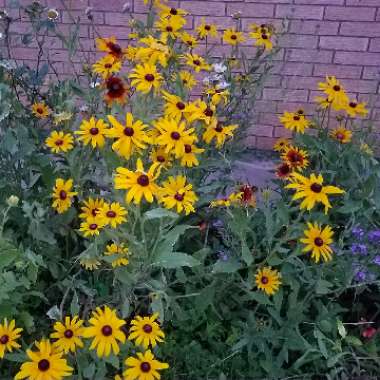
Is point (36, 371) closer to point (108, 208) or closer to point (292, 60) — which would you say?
point (108, 208)

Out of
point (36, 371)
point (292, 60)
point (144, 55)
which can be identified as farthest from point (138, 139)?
point (292, 60)

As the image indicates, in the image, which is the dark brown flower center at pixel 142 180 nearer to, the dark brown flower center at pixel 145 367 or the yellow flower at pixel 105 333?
the yellow flower at pixel 105 333

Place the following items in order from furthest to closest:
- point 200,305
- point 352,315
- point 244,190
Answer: point 352,315
point 200,305
point 244,190

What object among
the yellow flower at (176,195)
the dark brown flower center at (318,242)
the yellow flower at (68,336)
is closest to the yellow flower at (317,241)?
the dark brown flower center at (318,242)

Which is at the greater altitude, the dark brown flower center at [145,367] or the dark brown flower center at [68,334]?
the dark brown flower center at [68,334]

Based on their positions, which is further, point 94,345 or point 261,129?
point 261,129

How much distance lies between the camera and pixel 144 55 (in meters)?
1.66

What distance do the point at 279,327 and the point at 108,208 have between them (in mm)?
822

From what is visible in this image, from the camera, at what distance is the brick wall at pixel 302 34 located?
3.25m

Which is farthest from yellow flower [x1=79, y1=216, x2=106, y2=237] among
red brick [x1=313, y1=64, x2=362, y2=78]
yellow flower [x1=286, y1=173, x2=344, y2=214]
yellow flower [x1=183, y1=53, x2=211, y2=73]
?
red brick [x1=313, y1=64, x2=362, y2=78]

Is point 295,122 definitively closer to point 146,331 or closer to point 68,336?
point 146,331

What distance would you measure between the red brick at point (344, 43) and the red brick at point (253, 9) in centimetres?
38

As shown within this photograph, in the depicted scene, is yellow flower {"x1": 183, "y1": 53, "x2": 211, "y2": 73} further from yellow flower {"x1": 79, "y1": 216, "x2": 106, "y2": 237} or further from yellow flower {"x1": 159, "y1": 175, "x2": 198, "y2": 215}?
yellow flower {"x1": 79, "y1": 216, "x2": 106, "y2": 237}

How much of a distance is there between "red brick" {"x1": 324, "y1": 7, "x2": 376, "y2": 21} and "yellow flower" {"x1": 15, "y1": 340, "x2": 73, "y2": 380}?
2679mm
